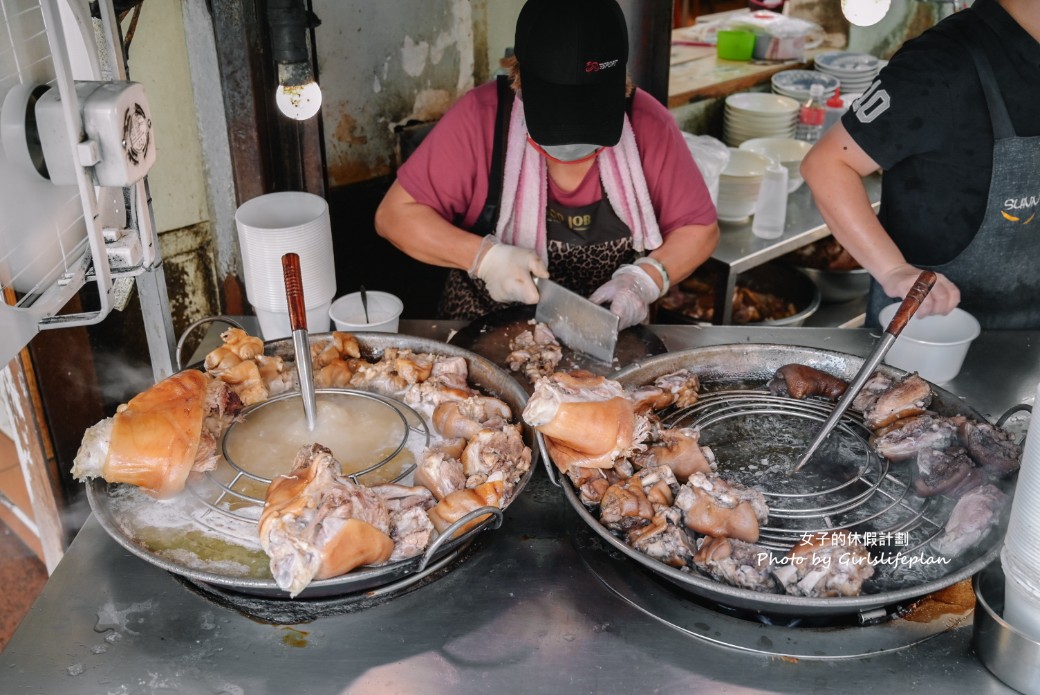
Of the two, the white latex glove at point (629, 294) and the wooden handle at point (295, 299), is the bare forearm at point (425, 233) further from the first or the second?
the wooden handle at point (295, 299)

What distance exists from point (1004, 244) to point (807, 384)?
1.20 metres

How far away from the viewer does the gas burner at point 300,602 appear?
1659mm

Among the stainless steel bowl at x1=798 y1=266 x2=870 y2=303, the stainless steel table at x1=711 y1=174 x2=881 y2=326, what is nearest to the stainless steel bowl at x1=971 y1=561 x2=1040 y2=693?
the stainless steel table at x1=711 y1=174 x2=881 y2=326

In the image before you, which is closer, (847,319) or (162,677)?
(162,677)

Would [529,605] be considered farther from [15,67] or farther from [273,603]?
[15,67]

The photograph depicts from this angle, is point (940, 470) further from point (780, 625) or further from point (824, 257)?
point (824, 257)

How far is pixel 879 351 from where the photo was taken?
1.83 meters

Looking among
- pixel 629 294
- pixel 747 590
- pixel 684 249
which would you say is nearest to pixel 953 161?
pixel 684 249

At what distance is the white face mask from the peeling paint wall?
133 cm

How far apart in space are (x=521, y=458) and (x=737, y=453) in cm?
49

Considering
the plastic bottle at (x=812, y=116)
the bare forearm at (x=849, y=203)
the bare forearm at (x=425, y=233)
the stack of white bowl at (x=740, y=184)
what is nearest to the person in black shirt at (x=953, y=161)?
the bare forearm at (x=849, y=203)

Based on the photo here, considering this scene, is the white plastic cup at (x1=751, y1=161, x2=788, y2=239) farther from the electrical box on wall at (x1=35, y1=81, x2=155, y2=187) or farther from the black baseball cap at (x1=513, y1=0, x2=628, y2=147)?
the electrical box on wall at (x1=35, y1=81, x2=155, y2=187)

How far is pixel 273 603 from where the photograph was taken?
1.67 metres

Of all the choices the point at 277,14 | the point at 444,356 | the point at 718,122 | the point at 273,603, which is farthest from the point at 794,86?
the point at 273,603
